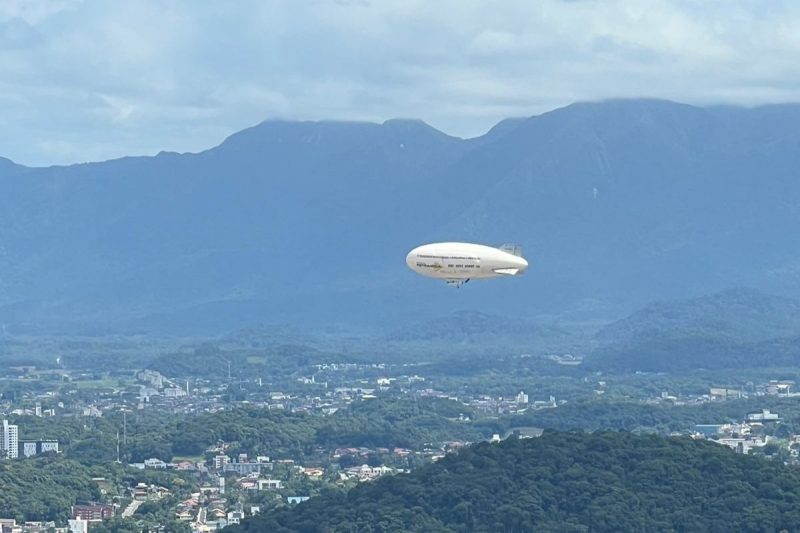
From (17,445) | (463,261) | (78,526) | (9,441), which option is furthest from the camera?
(9,441)

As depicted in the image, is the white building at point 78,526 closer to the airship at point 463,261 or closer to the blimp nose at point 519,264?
the airship at point 463,261

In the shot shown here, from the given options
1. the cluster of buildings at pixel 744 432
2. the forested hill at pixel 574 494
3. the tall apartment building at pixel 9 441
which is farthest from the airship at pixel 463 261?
the tall apartment building at pixel 9 441

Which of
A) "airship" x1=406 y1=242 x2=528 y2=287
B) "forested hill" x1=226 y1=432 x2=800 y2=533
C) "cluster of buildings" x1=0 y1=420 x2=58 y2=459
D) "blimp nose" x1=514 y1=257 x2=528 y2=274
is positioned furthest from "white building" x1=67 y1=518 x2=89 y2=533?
"cluster of buildings" x1=0 y1=420 x2=58 y2=459

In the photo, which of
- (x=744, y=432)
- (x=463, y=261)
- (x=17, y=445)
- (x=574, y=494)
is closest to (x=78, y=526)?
(x=574, y=494)

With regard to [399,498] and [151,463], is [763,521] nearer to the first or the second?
[399,498]

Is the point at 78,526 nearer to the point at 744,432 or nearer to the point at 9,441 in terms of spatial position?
the point at 9,441

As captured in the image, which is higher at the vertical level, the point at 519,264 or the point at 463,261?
the point at 463,261

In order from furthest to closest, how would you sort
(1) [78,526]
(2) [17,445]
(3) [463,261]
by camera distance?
(2) [17,445] < (1) [78,526] < (3) [463,261]
